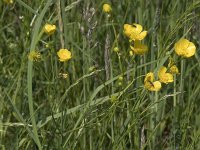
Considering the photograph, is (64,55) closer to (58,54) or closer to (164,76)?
(58,54)

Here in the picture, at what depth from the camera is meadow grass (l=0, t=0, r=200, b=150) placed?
1.31 meters

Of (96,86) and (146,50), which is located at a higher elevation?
(146,50)

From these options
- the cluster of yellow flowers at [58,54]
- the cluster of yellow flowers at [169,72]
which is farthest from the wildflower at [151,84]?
the cluster of yellow flowers at [58,54]

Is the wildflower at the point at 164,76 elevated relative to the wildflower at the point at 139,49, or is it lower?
lower

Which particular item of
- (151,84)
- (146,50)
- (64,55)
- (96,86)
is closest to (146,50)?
(146,50)

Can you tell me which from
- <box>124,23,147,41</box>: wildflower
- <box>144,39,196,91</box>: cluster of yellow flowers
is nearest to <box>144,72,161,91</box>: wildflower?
<box>144,39,196,91</box>: cluster of yellow flowers

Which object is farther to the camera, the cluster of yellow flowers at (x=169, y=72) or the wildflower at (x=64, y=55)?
the wildflower at (x=64, y=55)

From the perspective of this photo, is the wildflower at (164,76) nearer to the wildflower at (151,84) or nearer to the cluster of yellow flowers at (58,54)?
the wildflower at (151,84)

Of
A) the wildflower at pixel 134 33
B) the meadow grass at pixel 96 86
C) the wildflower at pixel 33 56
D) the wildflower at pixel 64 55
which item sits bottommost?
the meadow grass at pixel 96 86

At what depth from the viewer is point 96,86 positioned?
1689mm

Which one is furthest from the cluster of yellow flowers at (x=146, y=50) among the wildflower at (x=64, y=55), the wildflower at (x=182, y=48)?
the wildflower at (x=64, y=55)

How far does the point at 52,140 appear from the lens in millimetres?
1395

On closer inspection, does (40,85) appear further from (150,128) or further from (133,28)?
(133,28)

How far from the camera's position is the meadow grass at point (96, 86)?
1.31 m
